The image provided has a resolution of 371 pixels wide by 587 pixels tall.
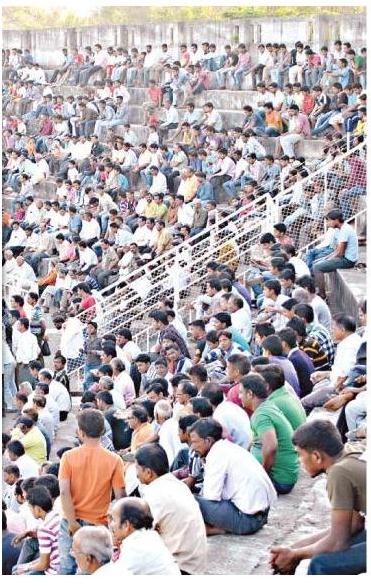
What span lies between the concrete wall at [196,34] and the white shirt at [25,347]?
10.4 meters

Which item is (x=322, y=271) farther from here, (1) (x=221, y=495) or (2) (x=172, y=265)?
(1) (x=221, y=495)

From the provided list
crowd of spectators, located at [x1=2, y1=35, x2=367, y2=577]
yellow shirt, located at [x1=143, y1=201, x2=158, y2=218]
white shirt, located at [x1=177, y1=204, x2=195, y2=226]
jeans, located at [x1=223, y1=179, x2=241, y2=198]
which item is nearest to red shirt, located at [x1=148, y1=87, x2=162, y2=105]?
crowd of spectators, located at [x1=2, y1=35, x2=367, y2=577]

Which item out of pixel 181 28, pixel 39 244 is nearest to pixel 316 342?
pixel 39 244

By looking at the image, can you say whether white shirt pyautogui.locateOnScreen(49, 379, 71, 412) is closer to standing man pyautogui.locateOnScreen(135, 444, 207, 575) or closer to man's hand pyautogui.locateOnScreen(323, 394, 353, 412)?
man's hand pyautogui.locateOnScreen(323, 394, 353, 412)

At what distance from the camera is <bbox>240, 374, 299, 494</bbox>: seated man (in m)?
7.15

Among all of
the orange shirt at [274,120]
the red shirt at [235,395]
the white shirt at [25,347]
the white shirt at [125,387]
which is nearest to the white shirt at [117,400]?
the white shirt at [125,387]

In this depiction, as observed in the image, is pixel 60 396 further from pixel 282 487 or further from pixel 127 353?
pixel 282 487

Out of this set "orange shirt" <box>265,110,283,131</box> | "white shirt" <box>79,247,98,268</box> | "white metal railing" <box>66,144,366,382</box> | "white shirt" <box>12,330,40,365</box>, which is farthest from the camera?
"orange shirt" <box>265,110,283,131</box>

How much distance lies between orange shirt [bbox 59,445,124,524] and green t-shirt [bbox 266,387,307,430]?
3.60 feet

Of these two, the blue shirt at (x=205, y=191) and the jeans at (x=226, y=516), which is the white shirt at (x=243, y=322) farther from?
the blue shirt at (x=205, y=191)

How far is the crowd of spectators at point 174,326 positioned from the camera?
6258 mm

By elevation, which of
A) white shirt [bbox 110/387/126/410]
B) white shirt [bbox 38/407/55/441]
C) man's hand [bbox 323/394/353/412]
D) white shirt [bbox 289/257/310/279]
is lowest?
white shirt [bbox 38/407/55/441]

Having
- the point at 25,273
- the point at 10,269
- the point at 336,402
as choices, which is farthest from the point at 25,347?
the point at 336,402

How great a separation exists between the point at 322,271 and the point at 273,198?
2319 mm
